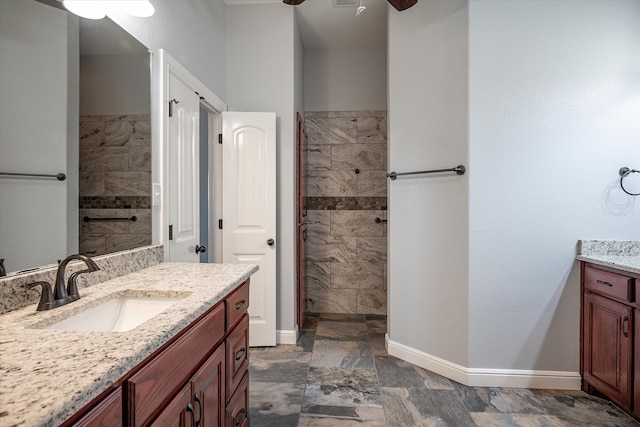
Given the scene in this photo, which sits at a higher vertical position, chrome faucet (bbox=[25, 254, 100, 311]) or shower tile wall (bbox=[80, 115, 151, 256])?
shower tile wall (bbox=[80, 115, 151, 256])

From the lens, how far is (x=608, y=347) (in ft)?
6.10

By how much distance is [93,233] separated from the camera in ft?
4.27

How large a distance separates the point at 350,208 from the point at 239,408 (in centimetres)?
250

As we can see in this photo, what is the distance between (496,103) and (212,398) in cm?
230

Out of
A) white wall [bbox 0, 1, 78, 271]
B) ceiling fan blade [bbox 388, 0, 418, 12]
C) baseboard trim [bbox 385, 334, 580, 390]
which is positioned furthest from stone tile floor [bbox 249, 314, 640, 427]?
ceiling fan blade [bbox 388, 0, 418, 12]

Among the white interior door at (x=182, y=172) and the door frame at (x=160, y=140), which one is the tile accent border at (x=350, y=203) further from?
the door frame at (x=160, y=140)

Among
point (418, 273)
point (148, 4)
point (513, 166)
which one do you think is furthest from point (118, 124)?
point (513, 166)

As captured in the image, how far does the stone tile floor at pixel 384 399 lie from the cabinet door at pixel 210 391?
0.73m

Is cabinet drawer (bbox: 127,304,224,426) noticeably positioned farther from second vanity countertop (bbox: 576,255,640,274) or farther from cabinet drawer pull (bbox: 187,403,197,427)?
second vanity countertop (bbox: 576,255,640,274)

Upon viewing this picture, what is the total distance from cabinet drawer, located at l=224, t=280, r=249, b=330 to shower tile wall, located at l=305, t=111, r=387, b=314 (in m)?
2.18

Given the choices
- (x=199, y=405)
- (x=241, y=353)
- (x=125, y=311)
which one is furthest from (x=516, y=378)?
(x=125, y=311)

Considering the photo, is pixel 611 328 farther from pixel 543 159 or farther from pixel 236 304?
pixel 236 304

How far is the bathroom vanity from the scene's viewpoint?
1695 millimetres

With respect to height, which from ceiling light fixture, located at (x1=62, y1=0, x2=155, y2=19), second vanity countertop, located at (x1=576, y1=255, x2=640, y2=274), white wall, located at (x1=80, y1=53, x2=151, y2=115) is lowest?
second vanity countertop, located at (x1=576, y1=255, x2=640, y2=274)
